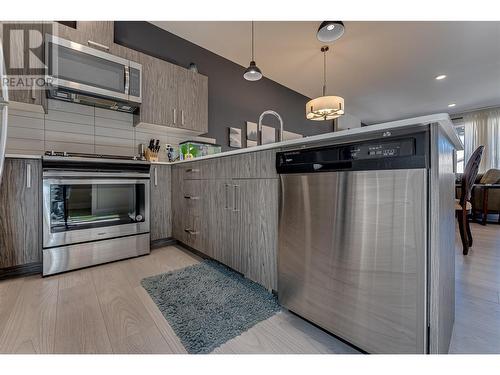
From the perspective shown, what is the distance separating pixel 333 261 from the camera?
0.90 metres

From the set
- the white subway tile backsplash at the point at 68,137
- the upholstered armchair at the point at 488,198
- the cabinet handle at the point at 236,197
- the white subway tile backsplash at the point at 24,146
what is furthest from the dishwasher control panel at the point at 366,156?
the upholstered armchair at the point at 488,198

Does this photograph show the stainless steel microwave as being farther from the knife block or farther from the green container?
the green container

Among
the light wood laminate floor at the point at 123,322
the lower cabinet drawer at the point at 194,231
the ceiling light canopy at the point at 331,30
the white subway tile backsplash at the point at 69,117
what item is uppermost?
the ceiling light canopy at the point at 331,30

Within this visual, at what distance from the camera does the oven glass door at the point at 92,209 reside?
5.38 feet

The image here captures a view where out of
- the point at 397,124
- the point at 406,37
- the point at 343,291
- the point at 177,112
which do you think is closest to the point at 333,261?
the point at 343,291

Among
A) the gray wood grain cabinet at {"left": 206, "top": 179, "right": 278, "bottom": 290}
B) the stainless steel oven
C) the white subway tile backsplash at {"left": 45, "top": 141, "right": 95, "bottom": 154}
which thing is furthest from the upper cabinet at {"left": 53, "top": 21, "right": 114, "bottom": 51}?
the gray wood grain cabinet at {"left": 206, "top": 179, "right": 278, "bottom": 290}

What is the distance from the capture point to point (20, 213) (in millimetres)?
1602

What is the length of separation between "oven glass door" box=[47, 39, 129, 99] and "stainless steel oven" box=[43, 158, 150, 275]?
664 mm

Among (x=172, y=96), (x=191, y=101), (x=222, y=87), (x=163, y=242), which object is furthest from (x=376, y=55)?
(x=163, y=242)

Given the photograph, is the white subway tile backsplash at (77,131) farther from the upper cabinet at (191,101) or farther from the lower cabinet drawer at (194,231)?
the lower cabinet drawer at (194,231)

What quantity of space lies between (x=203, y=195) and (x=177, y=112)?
115cm

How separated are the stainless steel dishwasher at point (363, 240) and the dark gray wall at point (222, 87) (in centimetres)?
242
